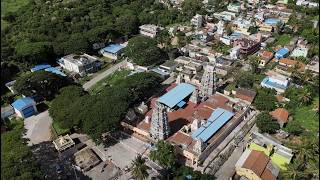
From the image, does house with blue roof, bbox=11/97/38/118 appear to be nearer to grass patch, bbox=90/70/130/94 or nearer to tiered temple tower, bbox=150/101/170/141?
grass patch, bbox=90/70/130/94

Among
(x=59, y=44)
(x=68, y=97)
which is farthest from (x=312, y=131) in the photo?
(x=59, y=44)

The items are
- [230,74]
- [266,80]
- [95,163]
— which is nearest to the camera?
[95,163]

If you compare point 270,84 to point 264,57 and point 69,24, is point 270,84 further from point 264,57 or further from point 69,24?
point 69,24

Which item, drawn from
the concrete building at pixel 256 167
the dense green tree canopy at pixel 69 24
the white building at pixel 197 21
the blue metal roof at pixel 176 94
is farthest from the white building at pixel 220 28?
the concrete building at pixel 256 167

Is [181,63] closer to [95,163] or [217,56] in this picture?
[217,56]

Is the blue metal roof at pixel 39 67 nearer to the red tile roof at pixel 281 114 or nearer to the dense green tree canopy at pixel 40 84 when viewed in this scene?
the dense green tree canopy at pixel 40 84

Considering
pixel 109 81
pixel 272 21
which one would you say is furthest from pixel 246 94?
pixel 272 21

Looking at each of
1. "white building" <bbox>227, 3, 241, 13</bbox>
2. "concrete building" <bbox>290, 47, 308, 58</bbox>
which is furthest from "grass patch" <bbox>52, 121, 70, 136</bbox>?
"white building" <bbox>227, 3, 241, 13</bbox>
